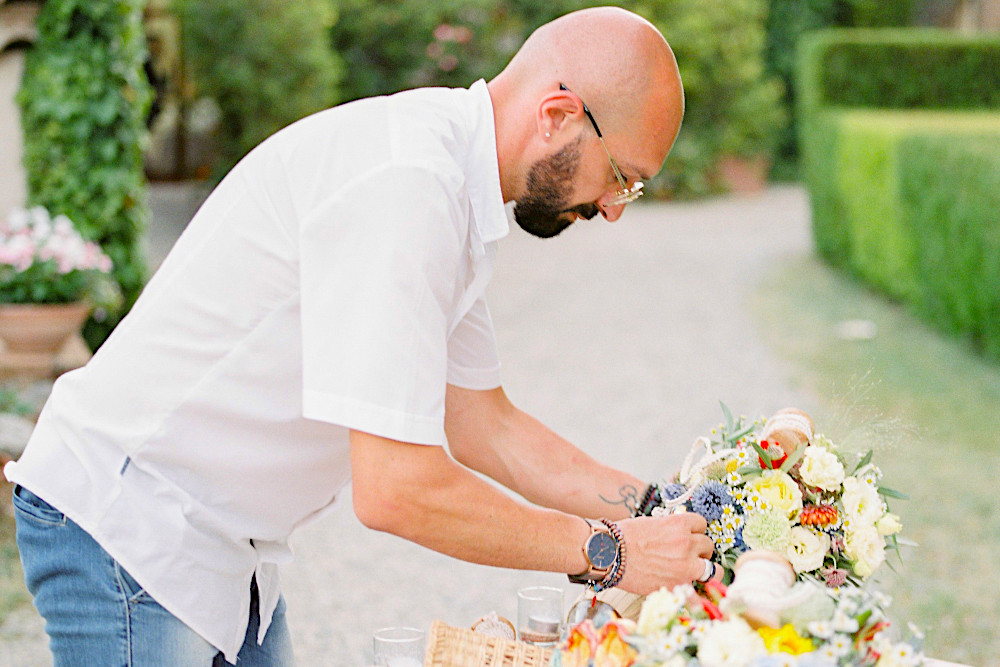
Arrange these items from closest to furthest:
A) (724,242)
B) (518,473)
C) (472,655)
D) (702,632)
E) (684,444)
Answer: (702,632), (472,655), (518,473), (684,444), (724,242)

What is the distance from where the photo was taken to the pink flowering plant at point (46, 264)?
18.5 feet

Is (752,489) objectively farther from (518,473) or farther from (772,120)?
(772,120)

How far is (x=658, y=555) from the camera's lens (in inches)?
63.7

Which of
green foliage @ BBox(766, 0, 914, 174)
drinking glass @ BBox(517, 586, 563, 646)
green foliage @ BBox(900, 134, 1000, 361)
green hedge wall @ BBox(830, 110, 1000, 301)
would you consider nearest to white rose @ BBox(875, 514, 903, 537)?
drinking glass @ BBox(517, 586, 563, 646)

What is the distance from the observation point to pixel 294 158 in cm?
157

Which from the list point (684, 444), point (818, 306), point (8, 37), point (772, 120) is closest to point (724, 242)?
point (818, 306)

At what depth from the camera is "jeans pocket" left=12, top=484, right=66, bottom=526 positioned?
1.71 m

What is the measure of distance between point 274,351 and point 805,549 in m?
0.91

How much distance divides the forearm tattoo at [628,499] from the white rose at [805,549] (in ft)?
1.07

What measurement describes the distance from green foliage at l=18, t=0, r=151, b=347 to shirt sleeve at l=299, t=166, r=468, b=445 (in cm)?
562

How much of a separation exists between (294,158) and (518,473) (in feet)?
2.71

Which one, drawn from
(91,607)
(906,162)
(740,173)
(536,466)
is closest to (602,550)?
(536,466)

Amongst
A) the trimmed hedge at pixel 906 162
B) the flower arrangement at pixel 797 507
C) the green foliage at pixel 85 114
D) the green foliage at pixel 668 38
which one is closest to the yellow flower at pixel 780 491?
the flower arrangement at pixel 797 507

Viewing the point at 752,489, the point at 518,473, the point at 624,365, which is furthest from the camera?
Result: the point at 624,365
